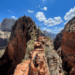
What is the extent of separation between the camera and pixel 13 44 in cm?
1762

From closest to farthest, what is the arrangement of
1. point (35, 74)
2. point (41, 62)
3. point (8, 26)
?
1. point (35, 74)
2. point (41, 62)
3. point (8, 26)

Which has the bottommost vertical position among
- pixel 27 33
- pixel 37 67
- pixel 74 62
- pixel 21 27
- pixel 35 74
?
pixel 74 62

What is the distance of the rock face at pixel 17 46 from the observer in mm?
15695

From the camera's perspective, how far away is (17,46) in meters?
17.1

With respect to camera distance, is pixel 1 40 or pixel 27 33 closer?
pixel 27 33

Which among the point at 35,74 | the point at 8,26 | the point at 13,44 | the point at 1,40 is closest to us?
the point at 35,74

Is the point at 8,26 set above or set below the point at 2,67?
above

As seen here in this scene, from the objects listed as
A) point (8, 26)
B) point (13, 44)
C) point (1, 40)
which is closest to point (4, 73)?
point (13, 44)

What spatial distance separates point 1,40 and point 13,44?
31321 millimetres

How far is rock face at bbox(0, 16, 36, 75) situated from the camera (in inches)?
618

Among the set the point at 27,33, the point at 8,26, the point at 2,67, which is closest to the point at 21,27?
the point at 27,33

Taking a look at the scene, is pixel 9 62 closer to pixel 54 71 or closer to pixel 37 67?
pixel 54 71

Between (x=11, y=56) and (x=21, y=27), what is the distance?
36.1ft

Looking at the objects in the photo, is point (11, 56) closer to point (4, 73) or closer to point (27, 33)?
point (4, 73)
